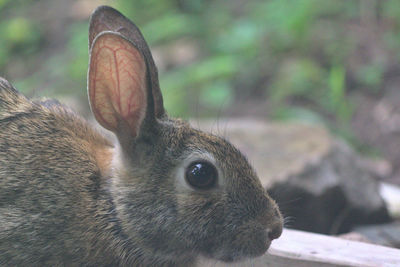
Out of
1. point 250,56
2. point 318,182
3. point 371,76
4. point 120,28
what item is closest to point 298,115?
point 371,76

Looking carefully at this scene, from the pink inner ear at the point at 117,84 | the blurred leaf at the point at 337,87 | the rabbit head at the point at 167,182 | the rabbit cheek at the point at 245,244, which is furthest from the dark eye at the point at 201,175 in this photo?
the blurred leaf at the point at 337,87

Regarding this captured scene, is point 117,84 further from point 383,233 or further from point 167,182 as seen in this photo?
point 383,233

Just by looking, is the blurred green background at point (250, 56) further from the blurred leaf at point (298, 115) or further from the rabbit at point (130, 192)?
the rabbit at point (130, 192)

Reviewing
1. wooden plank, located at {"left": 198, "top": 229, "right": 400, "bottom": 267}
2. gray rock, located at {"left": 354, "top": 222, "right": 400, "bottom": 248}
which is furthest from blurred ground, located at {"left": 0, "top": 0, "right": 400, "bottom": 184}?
wooden plank, located at {"left": 198, "top": 229, "right": 400, "bottom": 267}

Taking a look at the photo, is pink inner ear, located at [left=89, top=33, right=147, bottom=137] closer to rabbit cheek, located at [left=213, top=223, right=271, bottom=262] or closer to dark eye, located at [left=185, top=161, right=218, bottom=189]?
Answer: dark eye, located at [left=185, top=161, right=218, bottom=189]

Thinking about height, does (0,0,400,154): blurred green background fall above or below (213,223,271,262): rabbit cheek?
above

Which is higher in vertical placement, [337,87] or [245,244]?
[337,87]
